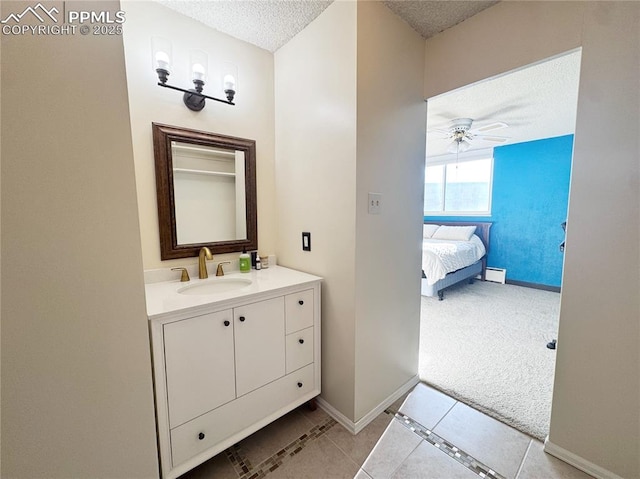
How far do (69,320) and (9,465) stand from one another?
37 centimetres

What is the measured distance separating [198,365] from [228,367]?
0.15m

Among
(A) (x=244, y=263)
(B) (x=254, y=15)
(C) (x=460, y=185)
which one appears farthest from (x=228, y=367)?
(C) (x=460, y=185)

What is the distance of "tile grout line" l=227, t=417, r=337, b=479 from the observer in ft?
4.18

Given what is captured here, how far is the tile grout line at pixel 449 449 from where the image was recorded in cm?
128

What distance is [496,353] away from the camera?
Answer: 7.66ft

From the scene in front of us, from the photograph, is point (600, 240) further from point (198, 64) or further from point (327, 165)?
point (198, 64)

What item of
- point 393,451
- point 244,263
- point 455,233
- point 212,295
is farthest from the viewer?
point 455,233

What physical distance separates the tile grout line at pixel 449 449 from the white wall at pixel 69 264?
55.4 inches

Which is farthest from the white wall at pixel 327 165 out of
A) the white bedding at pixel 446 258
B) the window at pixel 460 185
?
the window at pixel 460 185

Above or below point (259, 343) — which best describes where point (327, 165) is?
above

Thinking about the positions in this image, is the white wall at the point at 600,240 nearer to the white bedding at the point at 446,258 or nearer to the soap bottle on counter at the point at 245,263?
the soap bottle on counter at the point at 245,263

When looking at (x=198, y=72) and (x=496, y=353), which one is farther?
(x=496, y=353)

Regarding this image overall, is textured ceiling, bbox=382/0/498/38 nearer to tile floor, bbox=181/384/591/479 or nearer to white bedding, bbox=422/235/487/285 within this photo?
tile floor, bbox=181/384/591/479

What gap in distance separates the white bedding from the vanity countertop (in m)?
2.40
